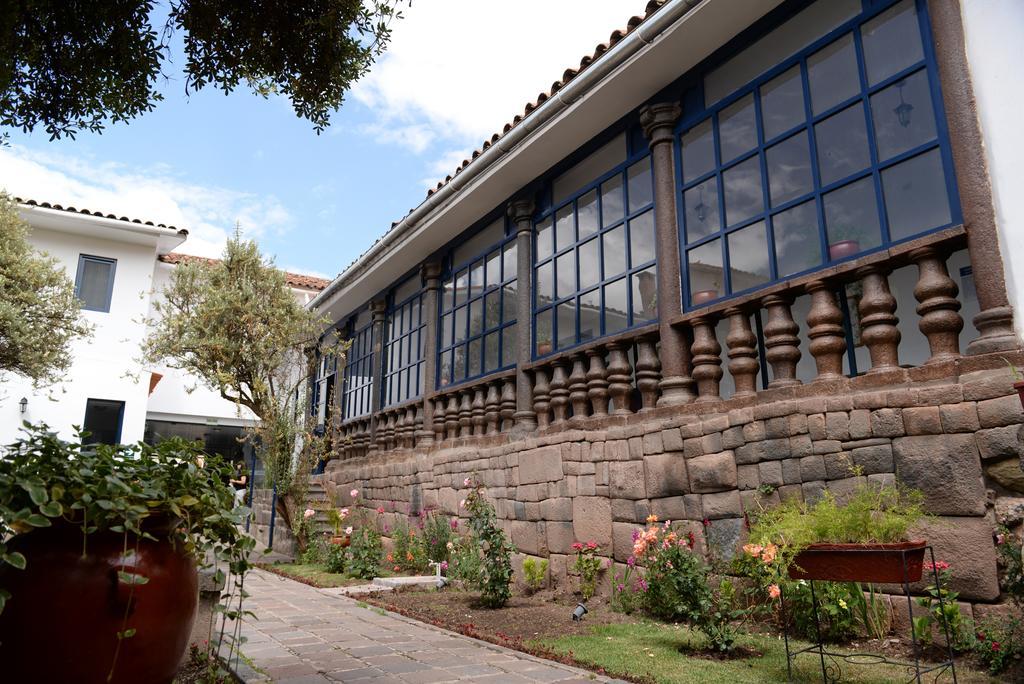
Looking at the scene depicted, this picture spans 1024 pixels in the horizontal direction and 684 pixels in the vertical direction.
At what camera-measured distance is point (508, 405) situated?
795cm

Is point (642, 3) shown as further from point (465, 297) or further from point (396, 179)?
point (396, 179)

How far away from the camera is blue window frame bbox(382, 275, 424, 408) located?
10797 millimetres

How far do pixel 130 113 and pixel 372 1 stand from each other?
180 centimetres

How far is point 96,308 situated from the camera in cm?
1520

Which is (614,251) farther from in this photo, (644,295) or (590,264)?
(644,295)

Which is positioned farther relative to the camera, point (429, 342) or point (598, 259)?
point (429, 342)

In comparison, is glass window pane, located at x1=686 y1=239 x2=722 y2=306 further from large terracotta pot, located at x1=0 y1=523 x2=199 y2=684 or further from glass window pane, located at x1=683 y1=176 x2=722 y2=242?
large terracotta pot, located at x1=0 y1=523 x2=199 y2=684

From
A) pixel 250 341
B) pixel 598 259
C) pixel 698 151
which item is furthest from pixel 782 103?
pixel 250 341

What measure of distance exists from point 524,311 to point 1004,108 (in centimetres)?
476

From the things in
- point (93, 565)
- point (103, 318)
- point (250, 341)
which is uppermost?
point (103, 318)

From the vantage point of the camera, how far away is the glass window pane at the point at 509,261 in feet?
28.3

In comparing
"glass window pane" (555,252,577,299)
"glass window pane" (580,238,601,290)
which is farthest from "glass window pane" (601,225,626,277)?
"glass window pane" (555,252,577,299)

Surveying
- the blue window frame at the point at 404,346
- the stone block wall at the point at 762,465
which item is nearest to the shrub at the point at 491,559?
the stone block wall at the point at 762,465

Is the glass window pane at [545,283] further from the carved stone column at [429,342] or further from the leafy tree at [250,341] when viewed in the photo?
the leafy tree at [250,341]
